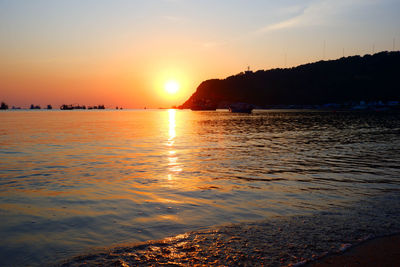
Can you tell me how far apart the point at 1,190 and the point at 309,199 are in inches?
485

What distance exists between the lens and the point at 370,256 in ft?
18.9

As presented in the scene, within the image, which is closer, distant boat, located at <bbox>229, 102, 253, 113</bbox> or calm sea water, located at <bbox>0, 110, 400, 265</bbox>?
calm sea water, located at <bbox>0, 110, 400, 265</bbox>

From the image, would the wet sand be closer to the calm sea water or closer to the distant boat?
the calm sea water

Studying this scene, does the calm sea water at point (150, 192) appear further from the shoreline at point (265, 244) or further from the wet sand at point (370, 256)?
the wet sand at point (370, 256)

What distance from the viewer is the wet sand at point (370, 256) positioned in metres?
5.48

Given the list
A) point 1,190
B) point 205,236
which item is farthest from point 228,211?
point 1,190

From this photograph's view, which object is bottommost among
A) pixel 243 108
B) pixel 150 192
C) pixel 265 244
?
pixel 150 192

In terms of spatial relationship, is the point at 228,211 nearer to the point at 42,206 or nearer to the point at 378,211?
the point at 378,211

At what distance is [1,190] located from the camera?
37.7ft

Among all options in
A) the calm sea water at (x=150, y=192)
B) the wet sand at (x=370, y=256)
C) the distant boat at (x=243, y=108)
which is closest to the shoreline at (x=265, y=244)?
the wet sand at (x=370, y=256)

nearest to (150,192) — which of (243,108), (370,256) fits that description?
(370,256)

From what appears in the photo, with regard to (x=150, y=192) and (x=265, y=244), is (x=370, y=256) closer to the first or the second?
(x=265, y=244)

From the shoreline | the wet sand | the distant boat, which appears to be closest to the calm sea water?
the shoreline

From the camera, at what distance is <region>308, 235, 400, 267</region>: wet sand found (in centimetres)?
548
